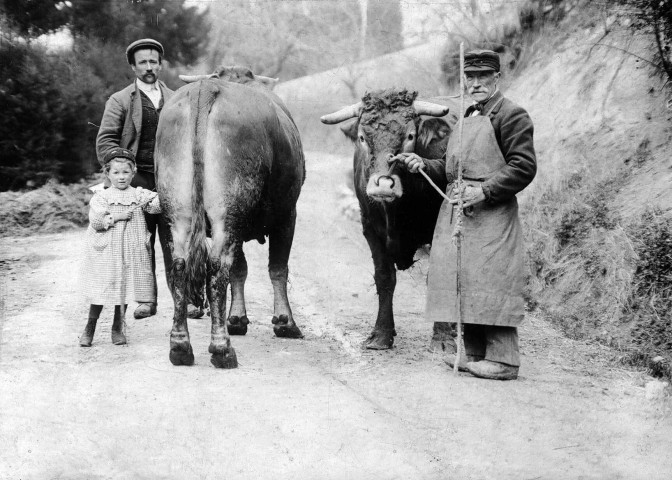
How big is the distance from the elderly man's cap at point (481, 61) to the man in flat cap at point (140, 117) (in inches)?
116

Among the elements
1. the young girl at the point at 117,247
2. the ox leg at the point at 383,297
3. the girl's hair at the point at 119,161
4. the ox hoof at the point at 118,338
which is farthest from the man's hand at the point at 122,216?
the ox leg at the point at 383,297

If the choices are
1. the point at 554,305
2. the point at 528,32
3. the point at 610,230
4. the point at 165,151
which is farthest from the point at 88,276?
the point at 528,32

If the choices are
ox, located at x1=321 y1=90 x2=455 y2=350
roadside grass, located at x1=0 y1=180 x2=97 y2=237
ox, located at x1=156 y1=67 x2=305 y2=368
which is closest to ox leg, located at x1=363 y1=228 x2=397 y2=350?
ox, located at x1=321 y1=90 x2=455 y2=350

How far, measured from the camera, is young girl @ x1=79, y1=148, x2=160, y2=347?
5523mm

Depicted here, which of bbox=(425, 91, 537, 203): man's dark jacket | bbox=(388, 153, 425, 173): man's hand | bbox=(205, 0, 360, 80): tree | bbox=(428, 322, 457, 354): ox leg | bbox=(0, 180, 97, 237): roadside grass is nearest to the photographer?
bbox=(425, 91, 537, 203): man's dark jacket

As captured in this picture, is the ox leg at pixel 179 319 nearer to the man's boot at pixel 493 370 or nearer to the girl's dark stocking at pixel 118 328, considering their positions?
the girl's dark stocking at pixel 118 328

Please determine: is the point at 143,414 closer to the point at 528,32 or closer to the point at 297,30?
the point at 528,32

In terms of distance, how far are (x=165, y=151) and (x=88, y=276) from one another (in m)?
1.24

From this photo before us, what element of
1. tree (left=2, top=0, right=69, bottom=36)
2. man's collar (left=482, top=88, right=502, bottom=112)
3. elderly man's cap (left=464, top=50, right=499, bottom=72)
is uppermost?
tree (left=2, top=0, right=69, bottom=36)

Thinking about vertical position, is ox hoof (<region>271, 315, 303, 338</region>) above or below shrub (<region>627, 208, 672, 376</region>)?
below

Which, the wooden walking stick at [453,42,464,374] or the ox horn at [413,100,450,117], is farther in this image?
the ox horn at [413,100,450,117]

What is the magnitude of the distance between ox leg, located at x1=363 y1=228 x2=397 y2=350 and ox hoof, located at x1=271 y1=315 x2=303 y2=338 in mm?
708

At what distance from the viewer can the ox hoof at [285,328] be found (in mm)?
6422

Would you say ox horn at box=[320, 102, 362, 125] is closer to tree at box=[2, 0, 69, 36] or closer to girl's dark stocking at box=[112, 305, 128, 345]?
girl's dark stocking at box=[112, 305, 128, 345]
